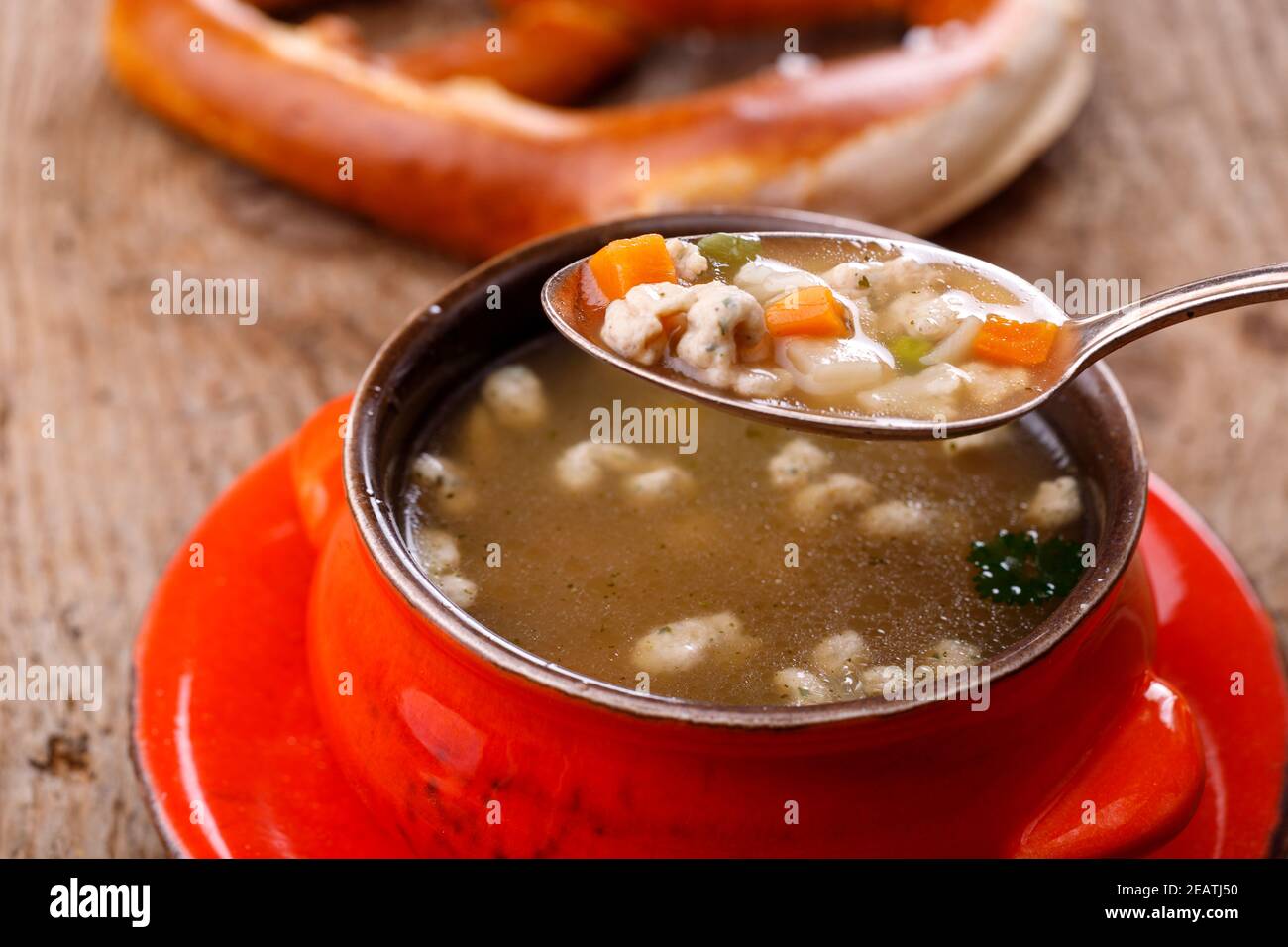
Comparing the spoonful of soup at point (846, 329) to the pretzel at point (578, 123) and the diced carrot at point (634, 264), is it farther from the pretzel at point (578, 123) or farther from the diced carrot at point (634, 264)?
the pretzel at point (578, 123)

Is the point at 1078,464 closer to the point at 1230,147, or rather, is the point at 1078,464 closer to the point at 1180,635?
the point at 1180,635

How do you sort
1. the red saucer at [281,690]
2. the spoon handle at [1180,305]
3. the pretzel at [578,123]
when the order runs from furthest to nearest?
the pretzel at [578,123]
the red saucer at [281,690]
the spoon handle at [1180,305]

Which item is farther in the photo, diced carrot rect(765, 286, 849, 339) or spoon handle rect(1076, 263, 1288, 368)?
diced carrot rect(765, 286, 849, 339)

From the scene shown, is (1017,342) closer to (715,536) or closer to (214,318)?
(715,536)

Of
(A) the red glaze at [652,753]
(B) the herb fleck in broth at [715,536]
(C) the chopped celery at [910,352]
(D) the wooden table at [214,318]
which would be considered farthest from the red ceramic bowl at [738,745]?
(D) the wooden table at [214,318]

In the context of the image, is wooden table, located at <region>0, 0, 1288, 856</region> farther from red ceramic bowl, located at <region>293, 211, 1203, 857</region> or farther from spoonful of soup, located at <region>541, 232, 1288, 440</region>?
spoonful of soup, located at <region>541, 232, 1288, 440</region>

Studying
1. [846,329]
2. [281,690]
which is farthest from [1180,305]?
[281,690]

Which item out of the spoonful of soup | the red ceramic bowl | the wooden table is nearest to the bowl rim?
the red ceramic bowl
